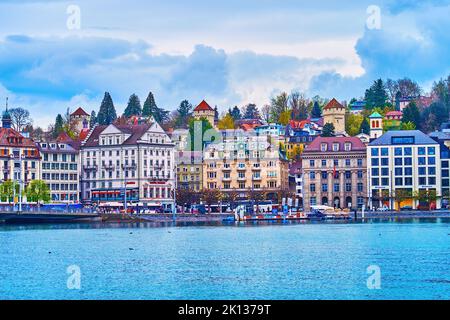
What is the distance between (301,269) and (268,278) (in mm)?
5479

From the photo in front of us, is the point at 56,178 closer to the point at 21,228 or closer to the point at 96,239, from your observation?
the point at 21,228

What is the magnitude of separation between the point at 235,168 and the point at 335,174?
58.6ft

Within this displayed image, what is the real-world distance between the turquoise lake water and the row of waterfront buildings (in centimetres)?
5012

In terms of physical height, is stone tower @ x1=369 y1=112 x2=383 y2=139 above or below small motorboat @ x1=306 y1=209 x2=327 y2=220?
above

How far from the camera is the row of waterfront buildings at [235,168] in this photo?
15788 cm

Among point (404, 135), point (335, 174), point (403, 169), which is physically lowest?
point (335, 174)

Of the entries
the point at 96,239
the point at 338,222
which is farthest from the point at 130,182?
the point at 96,239

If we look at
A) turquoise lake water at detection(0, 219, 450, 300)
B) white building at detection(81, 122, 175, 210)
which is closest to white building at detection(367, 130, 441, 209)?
white building at detection(81, 122, 175, 210)

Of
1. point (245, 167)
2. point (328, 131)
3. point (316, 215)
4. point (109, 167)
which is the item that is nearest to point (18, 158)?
point (109, 167)

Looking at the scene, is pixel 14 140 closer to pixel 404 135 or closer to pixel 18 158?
pixel 18 158

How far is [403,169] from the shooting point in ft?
518

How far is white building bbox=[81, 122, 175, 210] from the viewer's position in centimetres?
16812

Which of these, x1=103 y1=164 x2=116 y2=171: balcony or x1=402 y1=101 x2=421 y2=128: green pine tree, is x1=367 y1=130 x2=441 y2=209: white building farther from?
x1=103 y1=164 x2=116 y2=171: balcony

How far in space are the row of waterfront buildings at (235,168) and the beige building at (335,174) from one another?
145 millimetres
